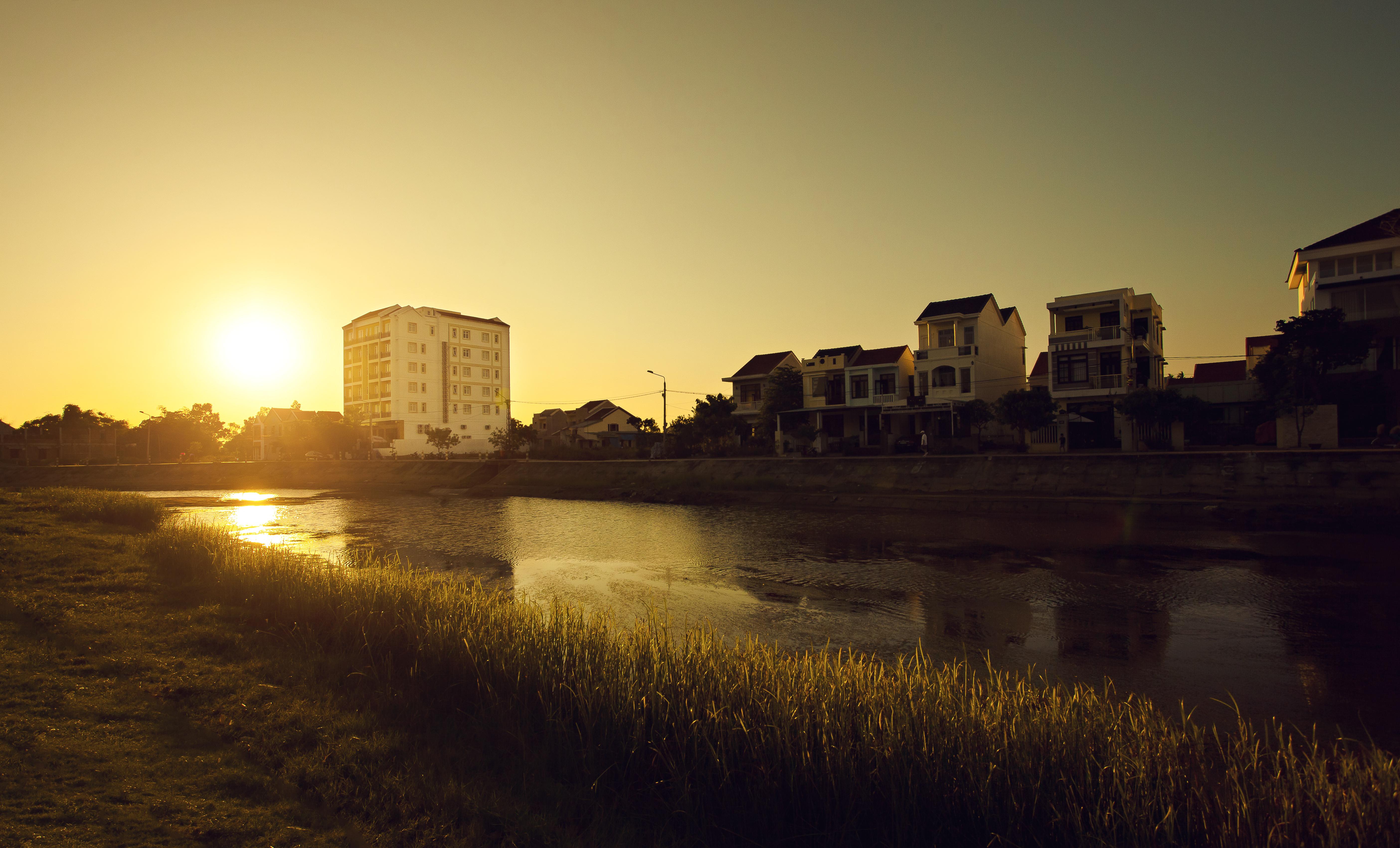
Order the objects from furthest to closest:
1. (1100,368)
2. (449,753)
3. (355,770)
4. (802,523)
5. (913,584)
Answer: (1100,368) < (802,523) < (913,584) < (449,753) < (355,770)

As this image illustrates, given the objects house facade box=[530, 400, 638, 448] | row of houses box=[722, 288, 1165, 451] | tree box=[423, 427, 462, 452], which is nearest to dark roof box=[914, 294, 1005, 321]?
row of houses box=[722, 288, 1165, 451]

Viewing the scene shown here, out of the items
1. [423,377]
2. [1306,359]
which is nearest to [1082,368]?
[1306,359]

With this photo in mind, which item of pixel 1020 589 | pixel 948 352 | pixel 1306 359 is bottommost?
pixel 1020 589

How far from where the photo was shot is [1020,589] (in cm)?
1877

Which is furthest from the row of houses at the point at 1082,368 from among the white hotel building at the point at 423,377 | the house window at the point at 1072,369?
the white hotel building at the point at 423,377

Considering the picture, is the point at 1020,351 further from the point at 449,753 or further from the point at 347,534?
the point at 449,753

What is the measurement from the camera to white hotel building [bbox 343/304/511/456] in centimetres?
10438

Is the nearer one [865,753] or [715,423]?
[865,753]

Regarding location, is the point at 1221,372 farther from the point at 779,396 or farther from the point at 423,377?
the point at 423,377

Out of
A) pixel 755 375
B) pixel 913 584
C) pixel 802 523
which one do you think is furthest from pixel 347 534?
pixel 755 375

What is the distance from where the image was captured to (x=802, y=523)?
3459 cm

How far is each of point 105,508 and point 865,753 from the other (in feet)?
101

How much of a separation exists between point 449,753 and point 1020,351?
6837 cm

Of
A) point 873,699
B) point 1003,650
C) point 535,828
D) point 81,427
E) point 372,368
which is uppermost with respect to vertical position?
point 372,368
